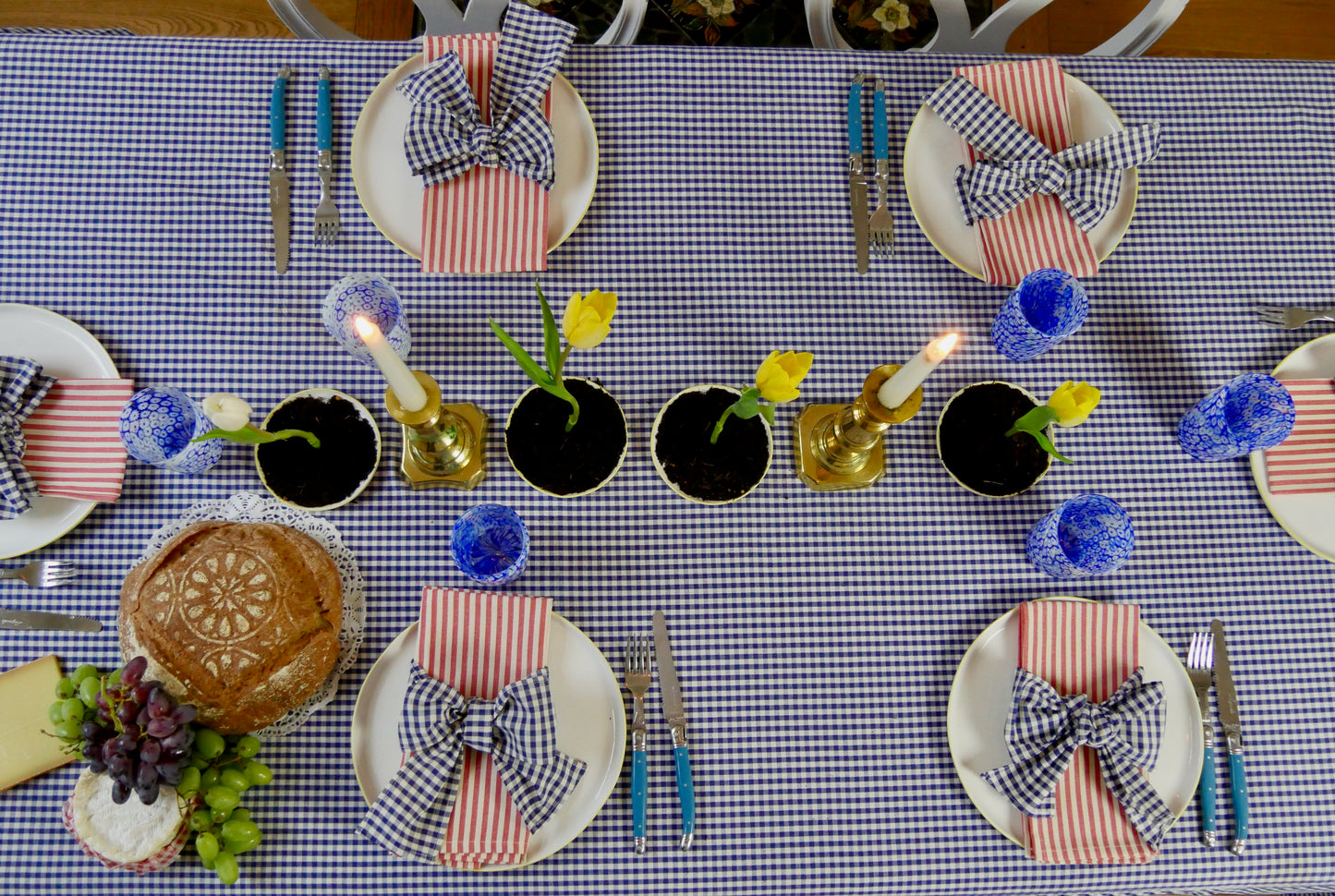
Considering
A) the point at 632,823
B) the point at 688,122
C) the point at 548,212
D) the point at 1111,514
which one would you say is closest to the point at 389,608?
the point at 632,823

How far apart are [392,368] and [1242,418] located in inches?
43.1

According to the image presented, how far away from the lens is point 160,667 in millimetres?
885

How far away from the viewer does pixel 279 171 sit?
3.75 ft

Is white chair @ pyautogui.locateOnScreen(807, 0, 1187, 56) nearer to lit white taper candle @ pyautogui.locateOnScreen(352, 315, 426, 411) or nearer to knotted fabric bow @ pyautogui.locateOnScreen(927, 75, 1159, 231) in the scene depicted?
knotted fabric bow @ pyautogui.locateOnScreen(927, 75, 1159, 231)

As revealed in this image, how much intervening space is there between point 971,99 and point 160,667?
4.14 ft

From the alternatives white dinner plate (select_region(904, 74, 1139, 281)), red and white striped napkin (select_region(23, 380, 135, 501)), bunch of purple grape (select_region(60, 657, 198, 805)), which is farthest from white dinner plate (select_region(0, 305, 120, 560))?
white dinner plate (select_region(904, 74, 1139, 281))

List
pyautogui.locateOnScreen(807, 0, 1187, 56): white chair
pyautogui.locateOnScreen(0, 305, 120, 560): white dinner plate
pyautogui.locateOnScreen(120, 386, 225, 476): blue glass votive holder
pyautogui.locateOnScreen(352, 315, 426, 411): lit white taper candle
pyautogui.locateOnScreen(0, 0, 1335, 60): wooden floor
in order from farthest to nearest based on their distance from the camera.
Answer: pyautogui.locateOnScreen(0, 0, 1335, 60): wooden floor, pyautogui.locateOnScreen(807, 0, 1187, 56): white chair, pyautogui.locateOnScreen(0, 305, 120, 560): white dinner plate, pyautogui.locateOnScreen(120, 386, 225, 476): blue glass votive holder, pyautogui.locateOnScreen(352, 315, 426, 411): lit white taper candle

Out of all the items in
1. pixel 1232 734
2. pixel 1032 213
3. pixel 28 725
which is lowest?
pixel 28 725

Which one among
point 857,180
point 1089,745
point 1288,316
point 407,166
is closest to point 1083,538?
point 1089,745

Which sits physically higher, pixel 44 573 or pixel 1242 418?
pixel 1242 418

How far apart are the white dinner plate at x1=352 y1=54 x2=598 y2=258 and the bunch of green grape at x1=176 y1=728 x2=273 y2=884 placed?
0.66 m

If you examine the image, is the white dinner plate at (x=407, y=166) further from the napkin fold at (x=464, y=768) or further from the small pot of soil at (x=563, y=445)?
the napkin fold at (x=464, y=768)

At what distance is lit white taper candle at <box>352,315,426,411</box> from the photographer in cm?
73

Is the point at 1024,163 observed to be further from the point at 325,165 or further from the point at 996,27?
the point at 325,165
